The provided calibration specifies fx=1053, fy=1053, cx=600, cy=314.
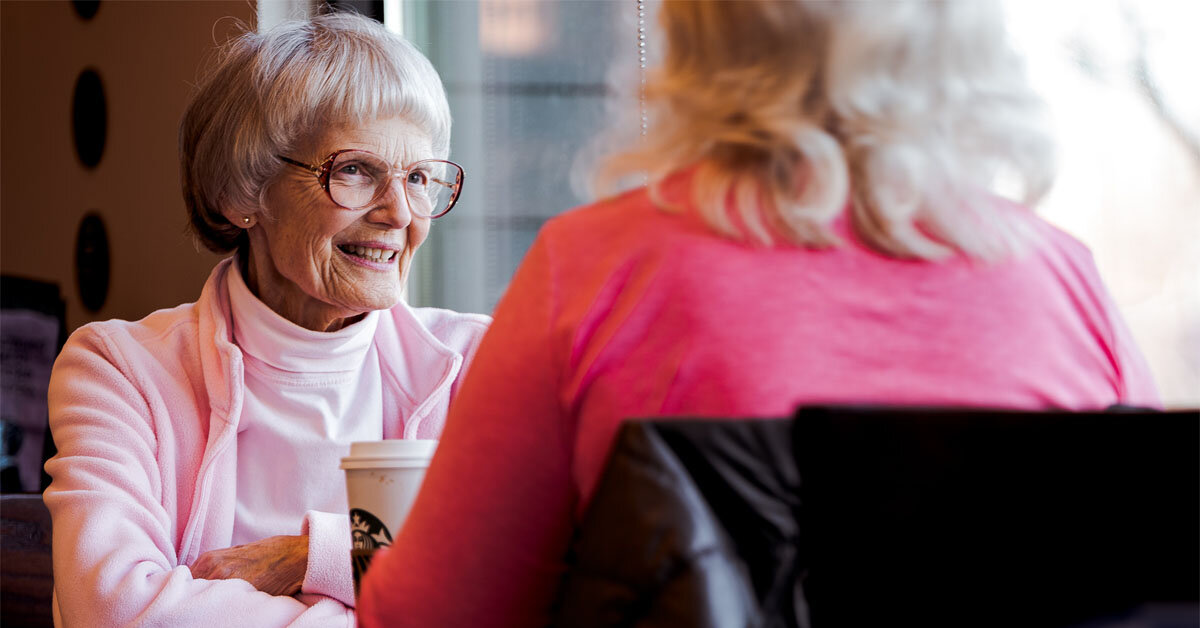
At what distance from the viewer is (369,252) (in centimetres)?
173

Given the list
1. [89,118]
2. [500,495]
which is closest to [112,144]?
[89,118]

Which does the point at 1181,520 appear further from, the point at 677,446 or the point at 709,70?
the point at 709,70

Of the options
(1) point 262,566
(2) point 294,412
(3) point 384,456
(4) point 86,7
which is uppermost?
(4) point 86,7

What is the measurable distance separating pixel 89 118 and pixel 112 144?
236 millimetres

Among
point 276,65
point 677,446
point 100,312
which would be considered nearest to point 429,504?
point 677,446

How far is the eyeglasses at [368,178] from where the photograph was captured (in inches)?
66.7

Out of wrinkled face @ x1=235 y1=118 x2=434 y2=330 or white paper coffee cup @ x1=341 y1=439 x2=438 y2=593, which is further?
wrinkled face @ x1=235 y1=118 x2=434 y2=330

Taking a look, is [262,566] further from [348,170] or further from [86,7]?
Result: [86,7]

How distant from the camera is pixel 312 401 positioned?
1.65 m

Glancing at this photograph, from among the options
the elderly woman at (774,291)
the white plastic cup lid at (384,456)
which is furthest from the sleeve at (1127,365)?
the white plastic cup lid at (384,456)

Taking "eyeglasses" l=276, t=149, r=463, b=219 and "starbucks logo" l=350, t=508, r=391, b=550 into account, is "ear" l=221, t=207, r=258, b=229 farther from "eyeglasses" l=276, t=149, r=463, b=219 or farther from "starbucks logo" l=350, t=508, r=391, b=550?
"starbucks logo" l=350, t=508, r=391, b=550

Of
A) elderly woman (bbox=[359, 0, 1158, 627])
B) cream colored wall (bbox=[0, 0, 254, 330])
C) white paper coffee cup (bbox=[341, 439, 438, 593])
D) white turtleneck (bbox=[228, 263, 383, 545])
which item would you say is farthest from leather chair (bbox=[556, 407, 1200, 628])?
cream colored wall (bbox=[0, 0, 254, 330])

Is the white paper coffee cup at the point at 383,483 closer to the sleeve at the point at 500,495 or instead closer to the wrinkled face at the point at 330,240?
the sleeve at the point at 500,495

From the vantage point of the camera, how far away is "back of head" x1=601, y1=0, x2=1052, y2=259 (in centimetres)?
71
